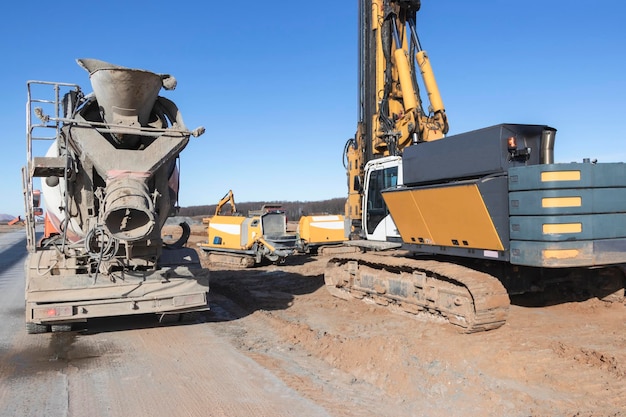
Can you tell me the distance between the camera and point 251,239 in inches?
664

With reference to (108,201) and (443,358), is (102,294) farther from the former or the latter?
(443,358)

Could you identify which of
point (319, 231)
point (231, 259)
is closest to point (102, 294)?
point (231, 259)

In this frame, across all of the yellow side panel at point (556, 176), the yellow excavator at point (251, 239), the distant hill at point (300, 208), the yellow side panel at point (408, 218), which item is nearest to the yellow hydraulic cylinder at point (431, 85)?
the yellow side panel at point (408, 218)

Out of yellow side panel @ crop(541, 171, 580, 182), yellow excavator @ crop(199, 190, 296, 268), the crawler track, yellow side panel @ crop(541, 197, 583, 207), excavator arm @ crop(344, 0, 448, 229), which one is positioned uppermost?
excavator arm @ crop(344, 0, 448, 229)

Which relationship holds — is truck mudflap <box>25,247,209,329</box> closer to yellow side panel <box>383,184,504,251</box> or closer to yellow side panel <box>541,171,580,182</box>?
yellow side panel <box>383,184,504,251</box>

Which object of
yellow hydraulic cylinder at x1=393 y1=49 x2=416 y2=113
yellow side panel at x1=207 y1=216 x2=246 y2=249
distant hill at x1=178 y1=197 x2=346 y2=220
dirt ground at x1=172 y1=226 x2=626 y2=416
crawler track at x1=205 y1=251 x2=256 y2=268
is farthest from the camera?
distant hill at x1=178 y1=197 x2=346 y2=220

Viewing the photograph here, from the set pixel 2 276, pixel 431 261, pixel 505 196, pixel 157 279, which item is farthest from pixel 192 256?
pixel 2 276

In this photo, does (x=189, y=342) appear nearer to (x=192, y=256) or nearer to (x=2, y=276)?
(x=192, y=256)

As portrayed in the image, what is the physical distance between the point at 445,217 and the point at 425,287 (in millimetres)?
1238

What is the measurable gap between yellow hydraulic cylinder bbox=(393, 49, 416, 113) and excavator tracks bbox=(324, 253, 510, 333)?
10.7 ft

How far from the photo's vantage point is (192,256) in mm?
8898

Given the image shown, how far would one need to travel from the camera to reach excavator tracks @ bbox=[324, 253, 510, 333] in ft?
22.6

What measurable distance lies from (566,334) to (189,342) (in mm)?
5044

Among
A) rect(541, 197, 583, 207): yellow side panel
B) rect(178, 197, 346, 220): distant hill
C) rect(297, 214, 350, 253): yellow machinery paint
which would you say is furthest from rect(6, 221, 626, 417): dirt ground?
rect(178, 197, 346, 220): distant hill
